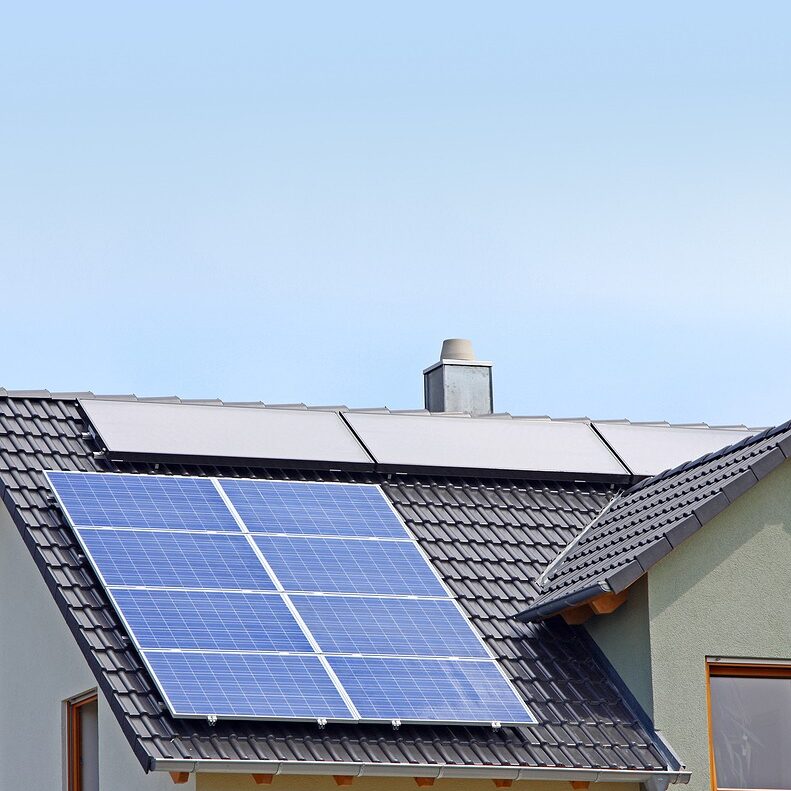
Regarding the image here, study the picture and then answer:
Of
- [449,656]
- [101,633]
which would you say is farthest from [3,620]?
[449,656]

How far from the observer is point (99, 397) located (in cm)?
1756

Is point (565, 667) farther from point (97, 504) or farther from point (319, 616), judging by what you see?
point (97, 504)

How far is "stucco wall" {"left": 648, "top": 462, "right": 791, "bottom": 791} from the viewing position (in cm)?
1430

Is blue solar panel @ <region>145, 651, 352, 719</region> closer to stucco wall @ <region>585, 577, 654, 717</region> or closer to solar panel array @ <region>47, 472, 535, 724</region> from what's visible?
solar panel array @ <region>47, 472, 535, 724</region>

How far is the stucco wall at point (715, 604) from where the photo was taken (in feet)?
46.9

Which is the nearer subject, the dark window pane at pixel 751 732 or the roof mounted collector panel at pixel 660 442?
the dark window pane at pixel 751 732

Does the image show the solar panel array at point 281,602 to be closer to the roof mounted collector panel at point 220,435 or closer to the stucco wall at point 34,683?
the roof mounted collector panel at point 220,435

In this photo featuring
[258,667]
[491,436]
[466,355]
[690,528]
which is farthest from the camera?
[466,355]

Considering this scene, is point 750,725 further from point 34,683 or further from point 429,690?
point 34,683

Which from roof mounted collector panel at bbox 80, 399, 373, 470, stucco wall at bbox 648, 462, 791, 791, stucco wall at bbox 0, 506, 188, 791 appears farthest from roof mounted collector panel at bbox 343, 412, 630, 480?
stucco wall at bbox 0, 506, 188, 791

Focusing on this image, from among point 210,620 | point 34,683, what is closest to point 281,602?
point 210,620

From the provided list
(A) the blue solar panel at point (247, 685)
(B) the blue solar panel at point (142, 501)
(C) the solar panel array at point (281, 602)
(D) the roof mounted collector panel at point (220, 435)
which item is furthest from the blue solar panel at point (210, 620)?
(D) the roof mounted collector panel at point (220, 435)

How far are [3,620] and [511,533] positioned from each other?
183 inches

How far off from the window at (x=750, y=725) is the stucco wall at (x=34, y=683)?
4691 mm
